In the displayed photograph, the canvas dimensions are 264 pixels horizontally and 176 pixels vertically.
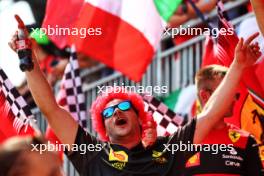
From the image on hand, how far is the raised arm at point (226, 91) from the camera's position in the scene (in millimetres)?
6445

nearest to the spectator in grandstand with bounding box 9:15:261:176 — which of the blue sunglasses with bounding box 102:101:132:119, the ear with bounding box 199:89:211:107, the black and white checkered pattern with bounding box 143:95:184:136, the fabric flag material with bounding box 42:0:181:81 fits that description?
the blue sunglasses with bounding box 102:101:132:119

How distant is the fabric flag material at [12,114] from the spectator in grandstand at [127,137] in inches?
44.4

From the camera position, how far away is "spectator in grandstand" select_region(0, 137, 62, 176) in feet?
13.3

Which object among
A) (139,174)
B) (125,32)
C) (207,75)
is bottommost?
(139,174)

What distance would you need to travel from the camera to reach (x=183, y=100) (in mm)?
10648

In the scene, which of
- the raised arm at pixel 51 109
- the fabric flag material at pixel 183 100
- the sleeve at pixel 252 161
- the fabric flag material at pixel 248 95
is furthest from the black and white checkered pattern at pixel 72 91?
the sleeve at pixel 252 161

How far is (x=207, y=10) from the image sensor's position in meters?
10.5

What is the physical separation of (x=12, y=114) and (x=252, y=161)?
7.40 ft

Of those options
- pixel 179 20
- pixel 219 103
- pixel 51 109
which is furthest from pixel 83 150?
pixel 179 20

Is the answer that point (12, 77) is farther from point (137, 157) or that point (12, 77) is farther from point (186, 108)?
point (137, 157)

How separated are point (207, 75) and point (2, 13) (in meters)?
4.53

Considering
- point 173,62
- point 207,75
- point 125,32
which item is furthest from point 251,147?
point 173,62

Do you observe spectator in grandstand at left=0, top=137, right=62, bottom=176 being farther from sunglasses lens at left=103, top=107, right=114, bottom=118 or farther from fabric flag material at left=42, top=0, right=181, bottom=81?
fabric flag material at left=42, top=0, right=181, bottom=81

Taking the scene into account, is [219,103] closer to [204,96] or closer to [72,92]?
[204,96]
